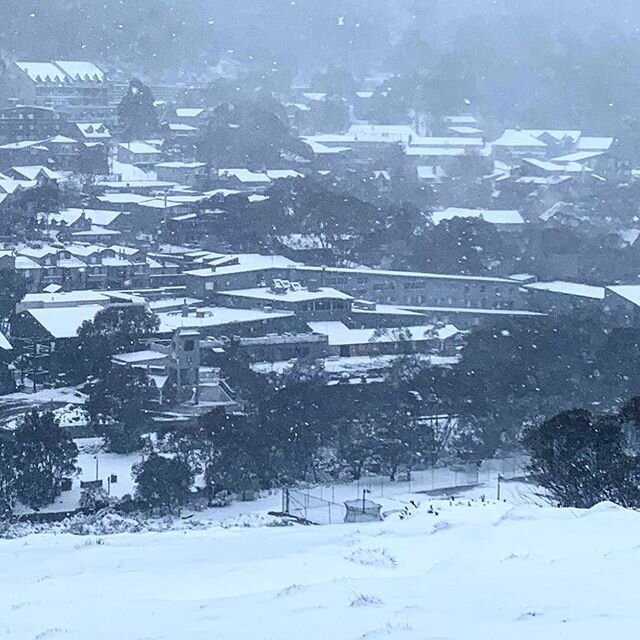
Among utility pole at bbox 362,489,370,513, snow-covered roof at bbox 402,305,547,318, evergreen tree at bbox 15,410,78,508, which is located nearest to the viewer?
utility pole at bbox 362,489,370,513

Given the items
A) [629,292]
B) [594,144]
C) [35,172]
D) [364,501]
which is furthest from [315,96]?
[364,501]

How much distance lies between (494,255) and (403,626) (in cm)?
1499

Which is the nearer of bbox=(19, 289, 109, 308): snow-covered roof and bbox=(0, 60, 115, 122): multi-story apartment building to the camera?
bbox=(19, 289, 109, 308): snow-covered roof

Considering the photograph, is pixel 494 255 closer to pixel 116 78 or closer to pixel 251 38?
pixel 116 78

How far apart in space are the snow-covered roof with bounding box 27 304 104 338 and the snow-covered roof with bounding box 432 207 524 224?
277 inches

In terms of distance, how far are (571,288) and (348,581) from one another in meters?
12.5

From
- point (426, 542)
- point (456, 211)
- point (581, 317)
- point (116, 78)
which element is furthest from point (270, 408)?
point (116, 78)

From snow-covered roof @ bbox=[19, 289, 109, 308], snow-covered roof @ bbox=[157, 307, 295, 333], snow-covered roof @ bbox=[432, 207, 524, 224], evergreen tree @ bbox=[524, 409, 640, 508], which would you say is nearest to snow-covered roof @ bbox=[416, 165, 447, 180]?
snow-covered roof @ bbox=[432, 207, 524, 224]

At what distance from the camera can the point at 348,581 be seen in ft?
12.9

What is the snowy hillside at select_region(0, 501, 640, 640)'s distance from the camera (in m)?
3.44

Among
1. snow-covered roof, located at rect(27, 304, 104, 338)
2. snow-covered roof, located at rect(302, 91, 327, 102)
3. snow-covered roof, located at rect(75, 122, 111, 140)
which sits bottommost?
snow-covered roof, located at rect(27, 304, 104, 338)

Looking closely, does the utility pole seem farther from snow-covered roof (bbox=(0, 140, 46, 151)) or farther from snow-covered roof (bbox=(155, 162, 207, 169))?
snow-covered roof (bbox=(0, 140, 46, 151))

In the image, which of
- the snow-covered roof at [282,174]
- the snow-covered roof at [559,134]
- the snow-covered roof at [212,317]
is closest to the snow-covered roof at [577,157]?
the snow-covered roof at [559,134]

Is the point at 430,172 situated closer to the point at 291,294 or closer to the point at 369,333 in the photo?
the point at 291,294
